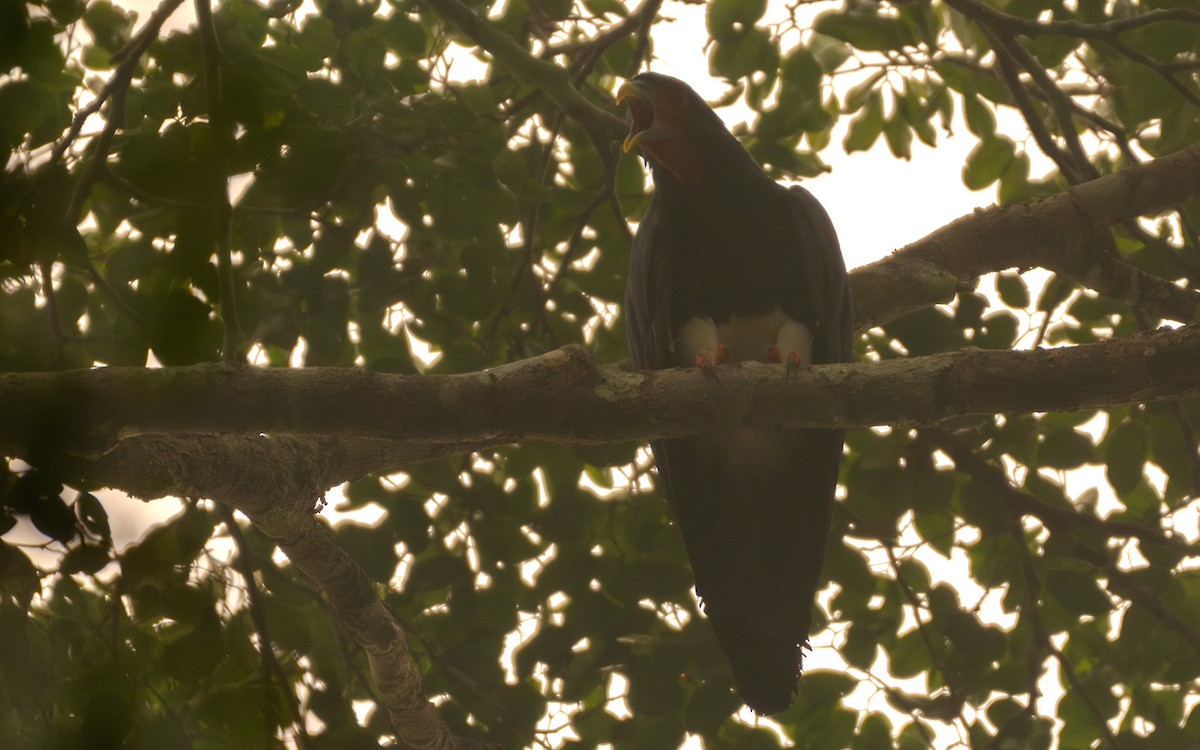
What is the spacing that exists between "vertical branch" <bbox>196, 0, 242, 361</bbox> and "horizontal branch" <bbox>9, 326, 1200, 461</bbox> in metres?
0.91

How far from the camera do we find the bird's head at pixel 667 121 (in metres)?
3.79

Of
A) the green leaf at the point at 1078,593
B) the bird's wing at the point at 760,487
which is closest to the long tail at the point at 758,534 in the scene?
the bird's wing at the point at 760,487

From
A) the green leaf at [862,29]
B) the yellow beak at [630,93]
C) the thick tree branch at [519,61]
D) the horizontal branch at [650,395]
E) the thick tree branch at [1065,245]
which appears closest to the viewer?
the horizontal branch at [650,395]

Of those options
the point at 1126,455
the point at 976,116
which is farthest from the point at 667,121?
the point at 1126,455

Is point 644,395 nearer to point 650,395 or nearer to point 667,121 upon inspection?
point 650,395

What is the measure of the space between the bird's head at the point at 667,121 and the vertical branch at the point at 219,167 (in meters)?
2.63

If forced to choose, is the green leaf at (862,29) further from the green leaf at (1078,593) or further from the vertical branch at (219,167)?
the vertical branch at (219,167)

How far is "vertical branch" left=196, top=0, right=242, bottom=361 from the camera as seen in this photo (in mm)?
1014

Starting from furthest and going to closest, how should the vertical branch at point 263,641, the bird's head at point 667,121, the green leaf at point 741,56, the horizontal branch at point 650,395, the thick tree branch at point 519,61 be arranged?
the bird's head at point 667,121 < the green leaf at point 741,56 < the thick tree branch at point 519,61 < the horizontal branch at point 650,395 < the vertical branch at point 263,641

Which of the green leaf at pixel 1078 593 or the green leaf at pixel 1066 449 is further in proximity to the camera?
the green leaf at pixel 1066 449

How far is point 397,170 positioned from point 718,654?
5.70ft

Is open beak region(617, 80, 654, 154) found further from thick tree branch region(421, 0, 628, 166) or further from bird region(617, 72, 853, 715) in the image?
thick tree branch region(421, 0, 628, 166)

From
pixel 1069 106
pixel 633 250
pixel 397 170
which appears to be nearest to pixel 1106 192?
pixel 1069 106

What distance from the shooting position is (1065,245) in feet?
11.0
